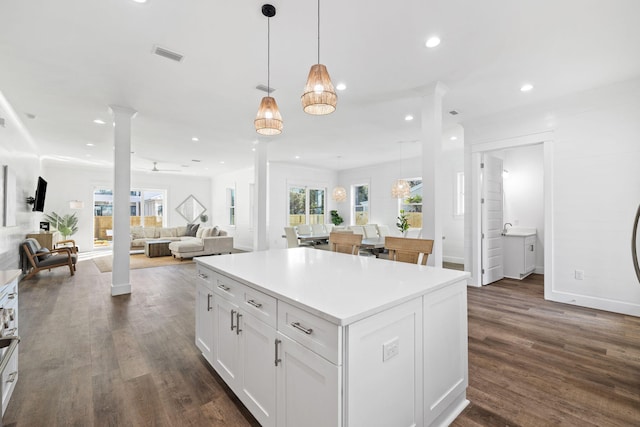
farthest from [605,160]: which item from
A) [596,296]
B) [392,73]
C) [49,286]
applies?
[49,286]

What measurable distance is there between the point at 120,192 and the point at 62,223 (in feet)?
21.2

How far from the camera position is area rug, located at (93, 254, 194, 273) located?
259 inches

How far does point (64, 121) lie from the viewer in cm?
480

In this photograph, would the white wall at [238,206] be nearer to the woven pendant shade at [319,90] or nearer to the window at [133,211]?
the window at [133,211]

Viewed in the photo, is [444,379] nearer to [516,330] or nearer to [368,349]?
[368,349]

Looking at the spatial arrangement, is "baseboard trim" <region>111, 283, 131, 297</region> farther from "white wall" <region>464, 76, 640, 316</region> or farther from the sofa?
"white wall" <region>464, 76, 640, 316</region>

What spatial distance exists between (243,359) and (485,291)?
406 centimetres

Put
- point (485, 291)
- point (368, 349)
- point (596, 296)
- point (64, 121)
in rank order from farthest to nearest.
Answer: point (64, 121) < point (485, 291) < point (596, 296) < point (368, 349)

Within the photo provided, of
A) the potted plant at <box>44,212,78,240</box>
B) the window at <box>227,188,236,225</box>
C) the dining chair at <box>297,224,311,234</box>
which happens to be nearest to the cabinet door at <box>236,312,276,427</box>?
the dining chair at <box>297,224,311,234</box>

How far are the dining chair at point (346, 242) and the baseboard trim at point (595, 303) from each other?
10.2 feet

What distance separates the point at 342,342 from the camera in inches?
43.0

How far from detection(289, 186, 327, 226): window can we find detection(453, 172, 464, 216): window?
426 cm

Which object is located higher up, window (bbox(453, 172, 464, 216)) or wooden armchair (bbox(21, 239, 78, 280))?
window (bbox(453, 172, 464, 216))

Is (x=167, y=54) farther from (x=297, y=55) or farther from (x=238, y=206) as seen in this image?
(x=238, y=206)
